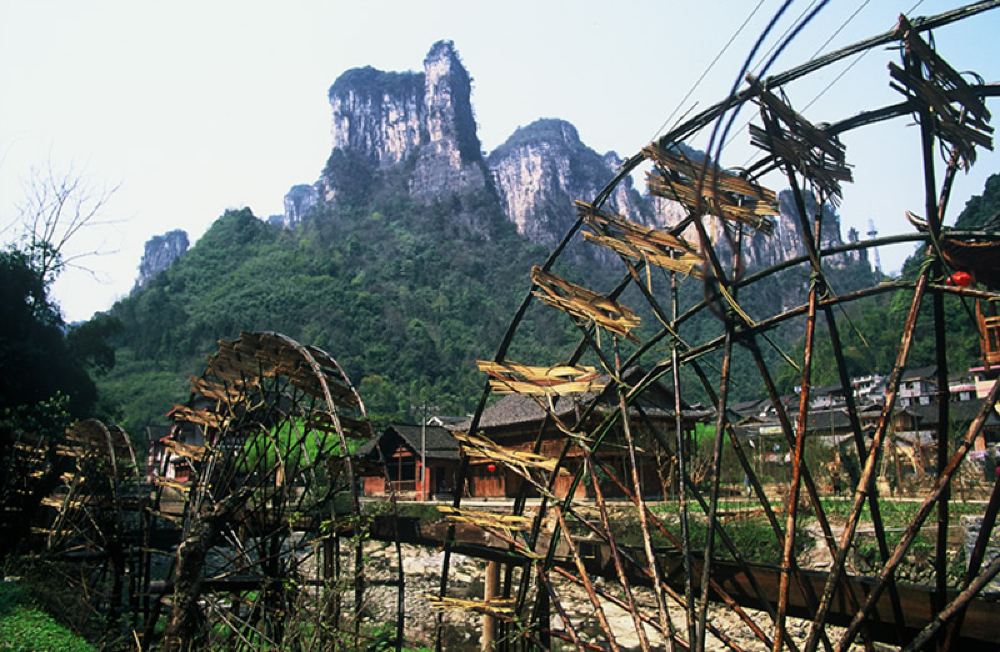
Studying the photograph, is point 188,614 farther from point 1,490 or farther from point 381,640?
point 1,490

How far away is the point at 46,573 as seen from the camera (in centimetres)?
1408

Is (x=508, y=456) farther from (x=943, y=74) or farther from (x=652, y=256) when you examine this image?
(x=943, y=74)

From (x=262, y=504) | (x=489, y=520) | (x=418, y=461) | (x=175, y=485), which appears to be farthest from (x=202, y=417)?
(x=418, y=461)

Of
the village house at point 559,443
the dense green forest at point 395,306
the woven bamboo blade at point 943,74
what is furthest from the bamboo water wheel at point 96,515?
the dense green forest at point 395,306

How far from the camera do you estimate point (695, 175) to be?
4.66m

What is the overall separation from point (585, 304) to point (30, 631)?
10083 mm

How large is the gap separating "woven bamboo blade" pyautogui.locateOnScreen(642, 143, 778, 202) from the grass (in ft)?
32.9

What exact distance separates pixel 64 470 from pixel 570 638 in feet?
56.3

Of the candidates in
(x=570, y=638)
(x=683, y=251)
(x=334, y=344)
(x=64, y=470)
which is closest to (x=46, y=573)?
(x=64, y=470)

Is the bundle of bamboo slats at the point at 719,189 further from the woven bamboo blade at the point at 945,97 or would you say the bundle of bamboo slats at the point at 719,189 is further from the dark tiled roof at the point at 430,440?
the dark tiled roof at the point at 430,440

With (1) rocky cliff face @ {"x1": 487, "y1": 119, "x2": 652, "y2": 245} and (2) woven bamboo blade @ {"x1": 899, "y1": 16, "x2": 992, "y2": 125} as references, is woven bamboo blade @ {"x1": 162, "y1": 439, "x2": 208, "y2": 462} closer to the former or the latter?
(2) woven bamboo blade @ {"x1": 899, "y1": 16, "x2": 992, "y2": 125}

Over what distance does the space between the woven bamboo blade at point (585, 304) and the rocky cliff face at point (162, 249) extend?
151196 millimetres

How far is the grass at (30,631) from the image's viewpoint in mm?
9617

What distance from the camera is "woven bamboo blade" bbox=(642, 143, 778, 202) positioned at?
4.66m
